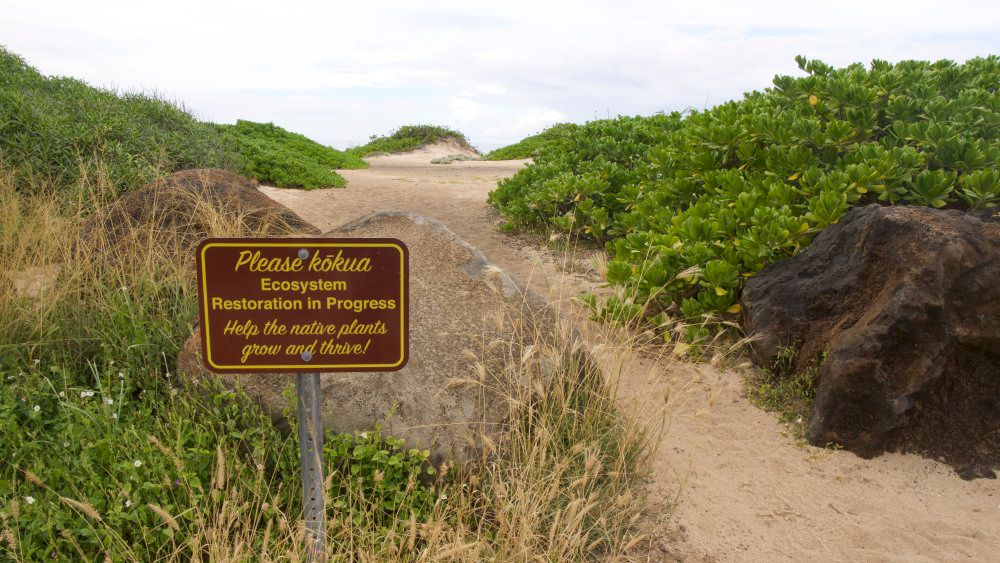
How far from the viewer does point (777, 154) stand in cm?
659

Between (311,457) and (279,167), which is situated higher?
(279,167)

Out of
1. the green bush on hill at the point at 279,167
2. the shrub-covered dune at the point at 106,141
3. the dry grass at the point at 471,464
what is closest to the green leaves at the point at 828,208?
the dry grass at the point at 471,464

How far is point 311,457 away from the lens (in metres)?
3.03

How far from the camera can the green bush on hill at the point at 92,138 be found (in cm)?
826

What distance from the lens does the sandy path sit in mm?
3781

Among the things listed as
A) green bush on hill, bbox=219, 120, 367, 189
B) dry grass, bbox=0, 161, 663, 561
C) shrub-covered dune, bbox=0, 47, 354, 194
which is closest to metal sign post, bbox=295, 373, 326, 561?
dry grass, bbox=0, 161, 663, 561

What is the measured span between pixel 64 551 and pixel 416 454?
1594mm

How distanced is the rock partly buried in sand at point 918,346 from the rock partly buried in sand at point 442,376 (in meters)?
1.95

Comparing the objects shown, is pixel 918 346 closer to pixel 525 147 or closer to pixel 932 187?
pixel 932 187

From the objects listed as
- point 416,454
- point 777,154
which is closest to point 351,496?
point 416,454

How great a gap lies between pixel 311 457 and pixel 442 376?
3.65ft

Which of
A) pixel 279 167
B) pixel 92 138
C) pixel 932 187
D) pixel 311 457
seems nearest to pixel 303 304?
pixel 311 457

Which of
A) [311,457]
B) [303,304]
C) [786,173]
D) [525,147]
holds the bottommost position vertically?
[311,457]

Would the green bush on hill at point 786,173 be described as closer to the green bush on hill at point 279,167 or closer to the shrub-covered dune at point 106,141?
the shrub-covered dune at point 106,141
